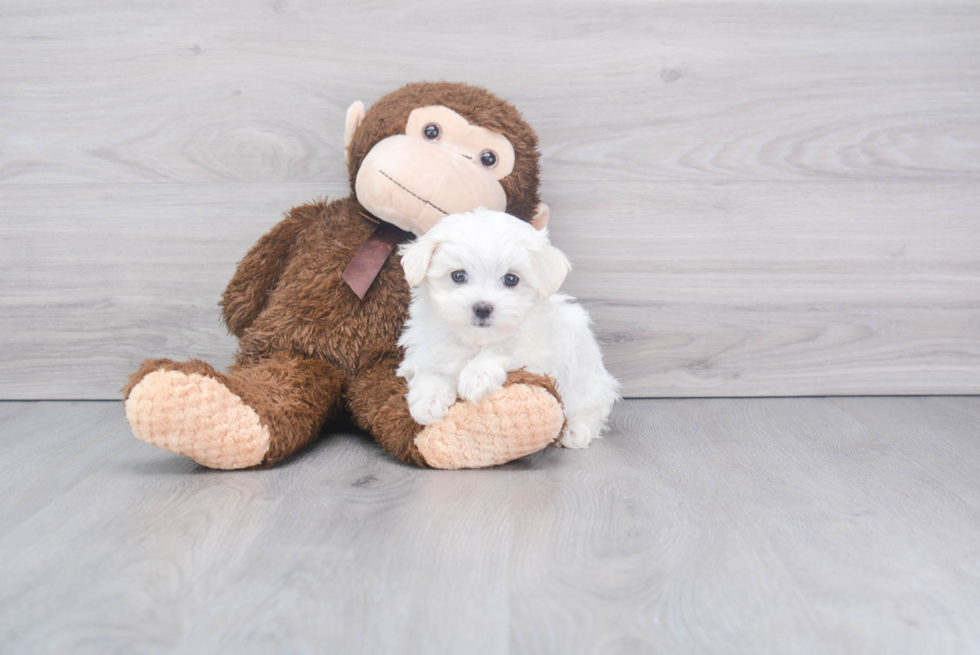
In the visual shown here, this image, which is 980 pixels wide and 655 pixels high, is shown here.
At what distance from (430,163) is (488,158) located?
0.37ft

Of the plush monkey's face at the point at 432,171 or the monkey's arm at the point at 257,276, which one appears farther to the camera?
the monkey's arm at the point at 257,276

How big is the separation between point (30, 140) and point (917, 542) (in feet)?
5.24

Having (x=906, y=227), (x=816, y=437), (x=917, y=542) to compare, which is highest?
(x=906, y=227)

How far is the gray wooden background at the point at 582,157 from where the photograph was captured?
1.36 metres

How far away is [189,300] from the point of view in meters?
1.42

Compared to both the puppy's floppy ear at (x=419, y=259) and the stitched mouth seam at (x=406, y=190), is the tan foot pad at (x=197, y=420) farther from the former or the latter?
the stitched mouth seam at (x=406, y=190)

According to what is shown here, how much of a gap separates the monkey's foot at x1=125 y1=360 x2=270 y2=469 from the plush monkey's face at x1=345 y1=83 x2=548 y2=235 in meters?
0.38

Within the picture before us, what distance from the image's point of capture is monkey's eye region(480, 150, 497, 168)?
3.79 ft

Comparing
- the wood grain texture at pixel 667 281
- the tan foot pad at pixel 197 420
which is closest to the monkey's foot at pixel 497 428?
the tan foot pad at pixel 197 420

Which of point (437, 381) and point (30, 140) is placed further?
point (30, 140)

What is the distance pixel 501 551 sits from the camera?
0.75 m

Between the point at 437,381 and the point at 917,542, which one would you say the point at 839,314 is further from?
the point at 437,381

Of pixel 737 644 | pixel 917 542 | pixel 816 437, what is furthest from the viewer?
pixel 816 437

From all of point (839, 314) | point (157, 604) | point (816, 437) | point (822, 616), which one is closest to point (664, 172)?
point (839, 314)
